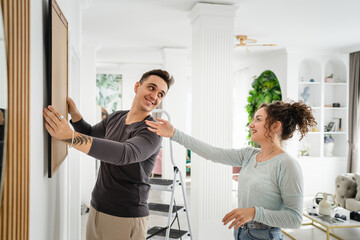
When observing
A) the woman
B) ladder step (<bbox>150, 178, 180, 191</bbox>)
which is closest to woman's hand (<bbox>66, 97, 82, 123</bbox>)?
the woman

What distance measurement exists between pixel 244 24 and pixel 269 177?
10.9 feet

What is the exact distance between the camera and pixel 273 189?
5.62ft

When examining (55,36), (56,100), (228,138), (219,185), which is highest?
(55,36)

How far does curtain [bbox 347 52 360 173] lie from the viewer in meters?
6.29

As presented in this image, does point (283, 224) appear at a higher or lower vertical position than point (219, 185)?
higher

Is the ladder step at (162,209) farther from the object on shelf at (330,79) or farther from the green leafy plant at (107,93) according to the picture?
the green leafy plant at (107,93)

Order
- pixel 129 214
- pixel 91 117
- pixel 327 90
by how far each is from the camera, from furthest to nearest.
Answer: pixel 327 90 < pixel 91 117 < pixel 129 214

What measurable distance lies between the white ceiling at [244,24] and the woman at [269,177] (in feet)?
7.19

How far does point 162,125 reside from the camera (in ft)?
5.74

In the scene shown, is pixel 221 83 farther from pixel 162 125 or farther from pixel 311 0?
pixel 162 125

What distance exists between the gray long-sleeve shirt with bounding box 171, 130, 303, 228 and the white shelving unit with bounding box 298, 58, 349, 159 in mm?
5366

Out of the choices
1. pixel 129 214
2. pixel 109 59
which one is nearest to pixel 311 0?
pixel 129 214

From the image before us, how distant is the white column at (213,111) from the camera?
3730mm

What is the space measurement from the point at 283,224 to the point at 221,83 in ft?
7.71
